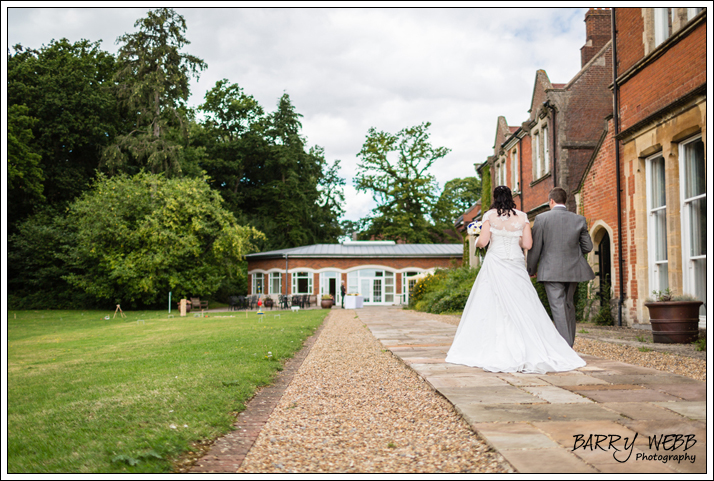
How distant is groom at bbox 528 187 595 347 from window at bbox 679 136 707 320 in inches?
156

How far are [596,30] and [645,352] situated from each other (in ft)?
55.5

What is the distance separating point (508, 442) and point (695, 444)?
1005 millimetres

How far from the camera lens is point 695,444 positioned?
2941 millimetres

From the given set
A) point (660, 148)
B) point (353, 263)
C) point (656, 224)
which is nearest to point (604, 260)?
point (656, 224)

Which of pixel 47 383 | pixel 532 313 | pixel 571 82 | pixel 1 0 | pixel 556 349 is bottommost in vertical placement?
pixel 47 383

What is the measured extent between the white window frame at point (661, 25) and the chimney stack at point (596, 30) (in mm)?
10911

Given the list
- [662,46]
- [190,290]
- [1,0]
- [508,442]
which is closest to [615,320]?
[662,46]

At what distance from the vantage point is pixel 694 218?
8828 millimetres

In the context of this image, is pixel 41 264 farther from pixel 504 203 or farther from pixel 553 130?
pixel 504 203

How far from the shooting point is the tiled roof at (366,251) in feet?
117

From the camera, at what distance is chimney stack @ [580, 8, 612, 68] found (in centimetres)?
1994

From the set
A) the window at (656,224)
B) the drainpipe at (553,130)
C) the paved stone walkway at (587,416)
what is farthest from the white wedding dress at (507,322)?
the drainpipe at (553,130)

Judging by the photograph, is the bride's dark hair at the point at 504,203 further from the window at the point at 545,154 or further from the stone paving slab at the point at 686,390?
the window at the point at 545,154

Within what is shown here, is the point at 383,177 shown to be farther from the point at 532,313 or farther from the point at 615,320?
the point at 532,313
